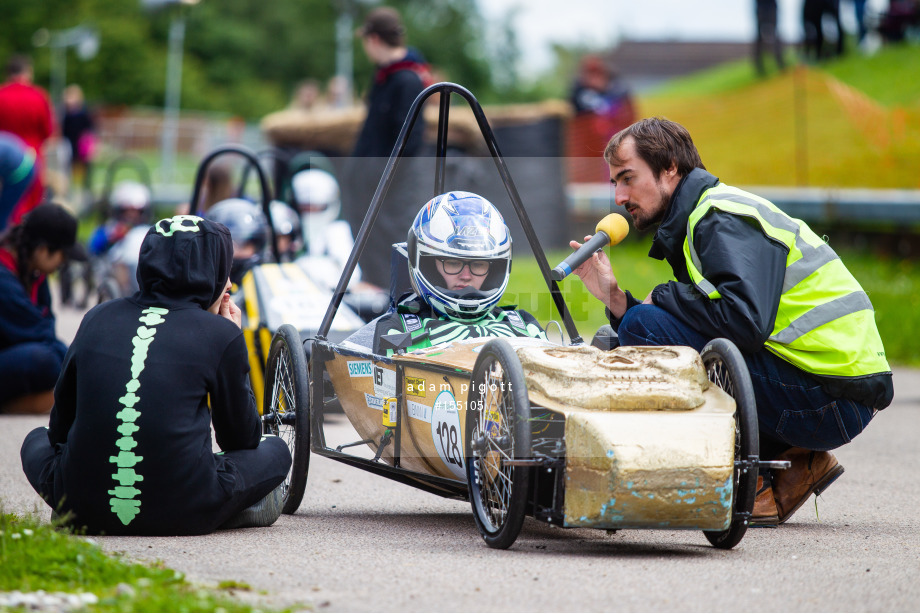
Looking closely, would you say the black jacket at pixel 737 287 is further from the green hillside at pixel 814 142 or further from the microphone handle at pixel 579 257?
the green hillside at pixel 814 142

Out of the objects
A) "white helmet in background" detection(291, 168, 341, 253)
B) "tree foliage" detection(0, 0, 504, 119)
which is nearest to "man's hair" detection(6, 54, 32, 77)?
"white helmet in background" detection(291, 168, 341, 253)

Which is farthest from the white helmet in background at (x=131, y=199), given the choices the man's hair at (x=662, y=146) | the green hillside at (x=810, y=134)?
the man's hair at (x=662, y=146)

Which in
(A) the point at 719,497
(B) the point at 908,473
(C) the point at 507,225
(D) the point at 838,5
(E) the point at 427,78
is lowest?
(B) the point at 908,473

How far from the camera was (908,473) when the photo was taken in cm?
609

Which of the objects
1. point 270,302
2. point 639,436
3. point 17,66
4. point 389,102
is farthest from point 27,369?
point 17,66

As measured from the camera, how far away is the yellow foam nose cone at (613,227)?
443 centimetres

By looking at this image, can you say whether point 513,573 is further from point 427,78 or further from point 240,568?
point 427,78

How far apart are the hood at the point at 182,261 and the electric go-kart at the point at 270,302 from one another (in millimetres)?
2721

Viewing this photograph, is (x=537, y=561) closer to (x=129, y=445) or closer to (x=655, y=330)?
(x=655, y=330)

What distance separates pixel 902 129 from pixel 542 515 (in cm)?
1451

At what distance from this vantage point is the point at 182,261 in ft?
13.2

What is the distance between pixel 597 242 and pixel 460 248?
0.69m

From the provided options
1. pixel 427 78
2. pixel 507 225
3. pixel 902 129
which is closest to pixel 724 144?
pixel 902 129

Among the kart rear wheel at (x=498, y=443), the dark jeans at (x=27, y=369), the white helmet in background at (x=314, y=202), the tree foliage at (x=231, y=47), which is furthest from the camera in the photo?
the tree foliage at (x=231, y=47)
